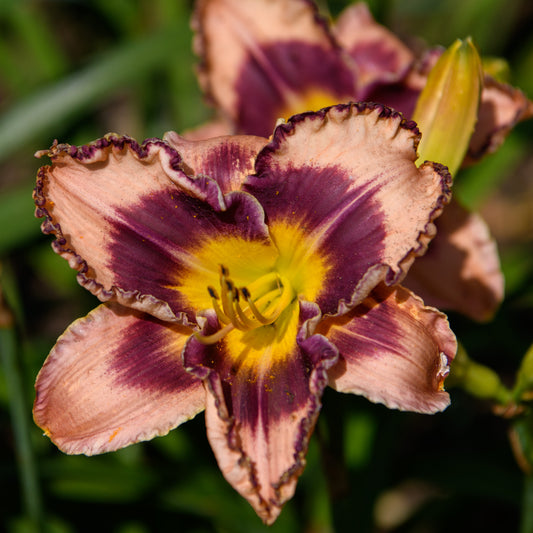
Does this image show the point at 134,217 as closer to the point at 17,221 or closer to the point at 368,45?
the point at 368,45

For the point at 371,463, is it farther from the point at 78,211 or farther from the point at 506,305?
the point at 78,211

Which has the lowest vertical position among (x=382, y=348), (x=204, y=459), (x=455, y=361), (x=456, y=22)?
(x=204, y=459)

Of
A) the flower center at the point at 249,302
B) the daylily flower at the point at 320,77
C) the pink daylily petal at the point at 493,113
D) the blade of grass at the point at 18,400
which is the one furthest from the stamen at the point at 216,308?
the pink daylily petal at the point at 493,113

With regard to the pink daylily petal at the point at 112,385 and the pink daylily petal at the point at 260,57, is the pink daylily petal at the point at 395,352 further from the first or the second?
the pink daylily petal at the point at 260,57

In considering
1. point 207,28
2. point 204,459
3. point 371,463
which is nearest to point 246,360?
point 371,463

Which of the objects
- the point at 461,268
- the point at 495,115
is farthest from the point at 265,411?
the point at 495,115

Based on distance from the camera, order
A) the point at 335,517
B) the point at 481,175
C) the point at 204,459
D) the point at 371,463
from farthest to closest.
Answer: the point at 481,175 → the point at 204,459 → the point at 371,463 → the point at 335,517

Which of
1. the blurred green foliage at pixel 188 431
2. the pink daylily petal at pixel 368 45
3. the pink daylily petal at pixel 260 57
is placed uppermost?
the pink daylily petal at pixel 260 57

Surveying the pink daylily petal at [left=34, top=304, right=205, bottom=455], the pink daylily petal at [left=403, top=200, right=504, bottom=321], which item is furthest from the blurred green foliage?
the pink daylily petal at [left=403, top=200, right=504, bottom=321]
